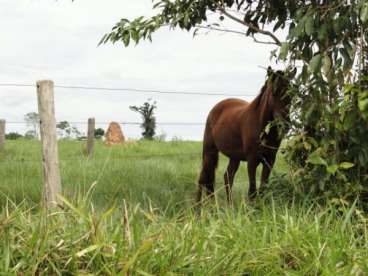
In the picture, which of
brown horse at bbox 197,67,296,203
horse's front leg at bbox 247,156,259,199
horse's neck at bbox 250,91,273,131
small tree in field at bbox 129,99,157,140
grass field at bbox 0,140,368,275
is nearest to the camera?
grass field at bbox 0,140,368,275

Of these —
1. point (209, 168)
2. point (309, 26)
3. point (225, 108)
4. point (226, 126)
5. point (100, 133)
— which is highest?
point (309, 26)

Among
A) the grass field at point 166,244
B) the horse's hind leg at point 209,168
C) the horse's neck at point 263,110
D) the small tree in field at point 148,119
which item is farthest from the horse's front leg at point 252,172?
the small tree in field at point 148,119

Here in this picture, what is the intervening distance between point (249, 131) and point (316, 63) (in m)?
2.65

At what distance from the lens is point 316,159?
5.14 meters

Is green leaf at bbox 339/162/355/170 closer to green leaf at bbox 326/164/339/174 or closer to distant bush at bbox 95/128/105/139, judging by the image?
green leaf at bbox 326/164/339/174

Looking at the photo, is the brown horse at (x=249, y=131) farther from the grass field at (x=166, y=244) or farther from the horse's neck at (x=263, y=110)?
the grass field at (x=166, y=244)

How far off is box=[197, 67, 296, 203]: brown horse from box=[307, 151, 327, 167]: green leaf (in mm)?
871

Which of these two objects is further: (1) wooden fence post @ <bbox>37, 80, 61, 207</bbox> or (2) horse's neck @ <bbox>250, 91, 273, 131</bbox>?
(2) horse's neck @ <bbox>250, 91, 273, 131</bbox>

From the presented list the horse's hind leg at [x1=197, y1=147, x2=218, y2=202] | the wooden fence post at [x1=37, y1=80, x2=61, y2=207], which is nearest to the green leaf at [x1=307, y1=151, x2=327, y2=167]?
the wooden fence post at [x1=37, y1=80, x2=61, y2=207]

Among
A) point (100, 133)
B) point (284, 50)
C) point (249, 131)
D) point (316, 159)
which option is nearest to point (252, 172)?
point (249, 131)

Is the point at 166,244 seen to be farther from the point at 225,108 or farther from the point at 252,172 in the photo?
the point at 225,108

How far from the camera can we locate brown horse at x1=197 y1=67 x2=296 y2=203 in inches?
264

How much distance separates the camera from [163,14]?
21.0 ft

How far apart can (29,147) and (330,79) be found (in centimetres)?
1110
